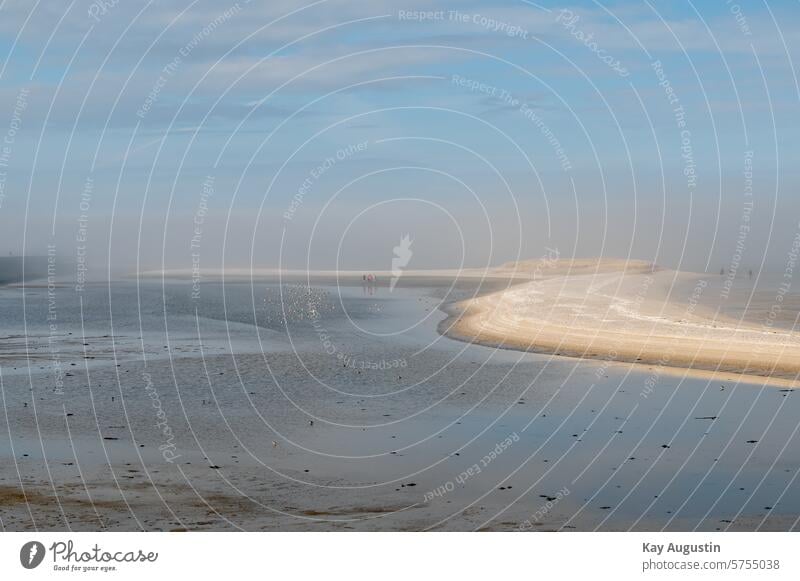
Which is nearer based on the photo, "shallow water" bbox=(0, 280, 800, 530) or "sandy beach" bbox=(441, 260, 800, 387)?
"shallow water" bbox=(0, 280, 800, 530)

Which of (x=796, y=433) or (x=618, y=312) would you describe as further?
(x=618, y=312)

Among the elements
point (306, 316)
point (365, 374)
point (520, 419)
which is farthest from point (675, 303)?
point (520, 419)

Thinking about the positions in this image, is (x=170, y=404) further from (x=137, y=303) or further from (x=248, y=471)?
(x=137, y=303)

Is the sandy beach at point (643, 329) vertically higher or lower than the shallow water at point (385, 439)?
higher

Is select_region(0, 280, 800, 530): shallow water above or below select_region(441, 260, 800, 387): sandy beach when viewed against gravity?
below

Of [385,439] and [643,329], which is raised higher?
[643,329]
